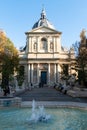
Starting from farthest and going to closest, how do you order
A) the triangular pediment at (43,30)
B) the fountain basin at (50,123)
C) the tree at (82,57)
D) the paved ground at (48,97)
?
the triangular pediment at (43,30), the tree at (82,57), the paved ground at (48,97), the fountain basin at (50,123)

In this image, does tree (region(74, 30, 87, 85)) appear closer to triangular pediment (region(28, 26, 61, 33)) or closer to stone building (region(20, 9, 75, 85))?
stone building (region(20, 9, 75, 85))

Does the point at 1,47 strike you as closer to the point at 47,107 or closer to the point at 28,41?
the point at 47,107

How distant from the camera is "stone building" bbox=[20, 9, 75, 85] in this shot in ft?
228

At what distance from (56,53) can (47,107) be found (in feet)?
175

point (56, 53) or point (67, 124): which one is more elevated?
point (56, 53)

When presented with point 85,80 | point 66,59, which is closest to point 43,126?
point 85,80

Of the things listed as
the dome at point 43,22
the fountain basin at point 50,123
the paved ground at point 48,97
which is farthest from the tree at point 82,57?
the dome at point 43,22

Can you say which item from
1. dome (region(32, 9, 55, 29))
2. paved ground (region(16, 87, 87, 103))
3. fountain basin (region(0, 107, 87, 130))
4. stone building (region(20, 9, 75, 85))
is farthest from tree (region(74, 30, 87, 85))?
dome (region(32, 9, 55, 29))

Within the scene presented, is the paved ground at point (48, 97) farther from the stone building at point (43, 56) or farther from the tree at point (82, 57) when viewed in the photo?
the stone building at point (43, 56)

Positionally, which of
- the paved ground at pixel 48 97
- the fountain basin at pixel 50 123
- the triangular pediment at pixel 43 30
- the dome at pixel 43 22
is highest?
the dome at pixel 43 22

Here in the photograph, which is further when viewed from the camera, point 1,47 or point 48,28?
point 48,28

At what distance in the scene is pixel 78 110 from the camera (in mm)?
16016

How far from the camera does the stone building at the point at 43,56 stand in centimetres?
6950

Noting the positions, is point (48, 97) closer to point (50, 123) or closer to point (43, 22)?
point (50, 123)
